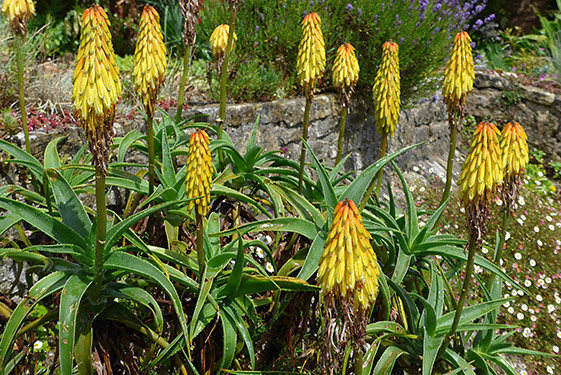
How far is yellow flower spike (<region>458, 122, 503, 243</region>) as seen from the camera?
1.72 metres

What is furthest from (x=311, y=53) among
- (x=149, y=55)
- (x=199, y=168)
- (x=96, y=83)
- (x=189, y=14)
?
(x=96, y=83)

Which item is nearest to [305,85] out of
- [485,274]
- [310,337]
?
[310,337]

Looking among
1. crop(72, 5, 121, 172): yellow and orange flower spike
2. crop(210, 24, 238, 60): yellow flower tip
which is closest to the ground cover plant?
crop(72, 5, 121, 172): yellow and orange flower spike

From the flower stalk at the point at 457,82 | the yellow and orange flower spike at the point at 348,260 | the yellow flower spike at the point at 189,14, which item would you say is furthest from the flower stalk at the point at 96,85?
the flower stalk at the point at 457,82

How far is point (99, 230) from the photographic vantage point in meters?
1.67

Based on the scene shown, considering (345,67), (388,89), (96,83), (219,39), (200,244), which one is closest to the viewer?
(96,83)

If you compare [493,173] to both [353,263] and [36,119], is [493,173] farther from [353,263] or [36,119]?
[36,119]

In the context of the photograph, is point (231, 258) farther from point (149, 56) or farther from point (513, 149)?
point (513, 149)

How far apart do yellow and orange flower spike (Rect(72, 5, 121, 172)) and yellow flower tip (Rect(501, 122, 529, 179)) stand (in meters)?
1.35

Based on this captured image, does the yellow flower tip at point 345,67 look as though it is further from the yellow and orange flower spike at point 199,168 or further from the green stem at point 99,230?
the green stem at point 99,230

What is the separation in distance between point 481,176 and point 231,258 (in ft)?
3.08

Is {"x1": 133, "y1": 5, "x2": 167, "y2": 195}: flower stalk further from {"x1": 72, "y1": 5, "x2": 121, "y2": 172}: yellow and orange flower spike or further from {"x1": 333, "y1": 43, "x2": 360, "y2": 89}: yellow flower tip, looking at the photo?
{"x1": 333, "y1": 43, "x2": 360, "y2": 89}: yellow flower tip

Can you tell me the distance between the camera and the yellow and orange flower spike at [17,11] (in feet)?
7.93

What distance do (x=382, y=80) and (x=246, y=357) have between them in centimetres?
135
